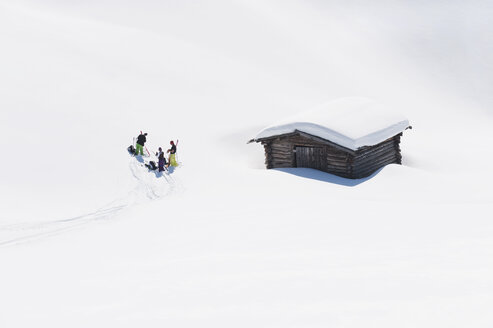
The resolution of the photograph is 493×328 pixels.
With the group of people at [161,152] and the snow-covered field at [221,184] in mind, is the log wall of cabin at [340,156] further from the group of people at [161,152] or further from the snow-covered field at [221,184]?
the group of people at [161,152]

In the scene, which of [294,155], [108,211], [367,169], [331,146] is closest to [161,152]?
[108,211]

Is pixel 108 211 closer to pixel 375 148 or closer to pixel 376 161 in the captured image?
pixel 375 148

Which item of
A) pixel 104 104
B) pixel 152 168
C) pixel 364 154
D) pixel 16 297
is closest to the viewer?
pixel 16 297

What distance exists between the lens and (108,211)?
13125 mm

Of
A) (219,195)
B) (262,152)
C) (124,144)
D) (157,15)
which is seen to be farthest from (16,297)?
(157,15)

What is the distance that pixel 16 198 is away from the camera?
45.0ft

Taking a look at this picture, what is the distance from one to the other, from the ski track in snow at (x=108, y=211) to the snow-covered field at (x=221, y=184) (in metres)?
0.09

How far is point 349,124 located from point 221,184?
6.27 metres

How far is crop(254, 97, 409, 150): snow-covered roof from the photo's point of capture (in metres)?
18.8

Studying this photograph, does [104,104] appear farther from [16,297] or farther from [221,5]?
[221,5]

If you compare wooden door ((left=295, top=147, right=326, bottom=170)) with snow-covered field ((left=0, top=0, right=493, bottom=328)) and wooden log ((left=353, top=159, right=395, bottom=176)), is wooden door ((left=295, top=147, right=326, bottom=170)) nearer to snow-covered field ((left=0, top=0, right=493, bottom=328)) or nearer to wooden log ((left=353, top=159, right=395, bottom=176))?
snow-covered field ((left=0, top=0, right=493, bottom=328))

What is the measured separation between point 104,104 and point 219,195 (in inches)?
561

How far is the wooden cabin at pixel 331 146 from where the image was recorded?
18.9 metres

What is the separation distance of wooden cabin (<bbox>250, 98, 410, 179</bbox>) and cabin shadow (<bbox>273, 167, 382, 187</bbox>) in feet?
1.34
